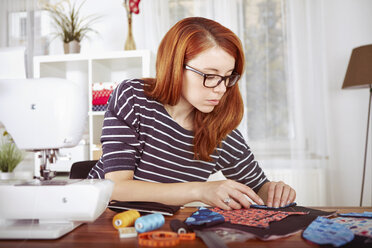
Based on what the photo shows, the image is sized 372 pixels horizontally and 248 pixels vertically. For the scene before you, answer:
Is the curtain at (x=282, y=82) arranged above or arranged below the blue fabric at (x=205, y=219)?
above

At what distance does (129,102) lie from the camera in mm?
1298

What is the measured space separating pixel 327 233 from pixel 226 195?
33 centimetres

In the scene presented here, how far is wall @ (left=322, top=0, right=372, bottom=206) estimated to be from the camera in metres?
2.76

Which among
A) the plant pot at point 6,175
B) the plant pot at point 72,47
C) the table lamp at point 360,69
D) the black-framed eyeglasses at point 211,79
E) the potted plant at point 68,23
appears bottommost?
the plant pot at point 6,175

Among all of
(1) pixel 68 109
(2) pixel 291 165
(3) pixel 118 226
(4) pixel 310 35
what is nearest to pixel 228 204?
(3) pixel 118 226

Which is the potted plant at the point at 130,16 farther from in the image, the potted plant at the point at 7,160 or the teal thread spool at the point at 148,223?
the teal thread spool at the point at 148,223

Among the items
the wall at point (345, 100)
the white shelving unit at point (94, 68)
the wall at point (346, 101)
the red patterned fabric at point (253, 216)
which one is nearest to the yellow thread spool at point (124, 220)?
the red patterned fabric at point (253, 216)

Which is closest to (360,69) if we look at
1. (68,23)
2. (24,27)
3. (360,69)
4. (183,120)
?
(360,69)

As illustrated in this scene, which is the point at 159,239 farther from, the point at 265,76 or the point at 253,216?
the point at 265,76

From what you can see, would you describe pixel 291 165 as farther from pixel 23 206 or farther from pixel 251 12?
pixel 23 206

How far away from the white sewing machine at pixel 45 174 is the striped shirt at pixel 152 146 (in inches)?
11.3

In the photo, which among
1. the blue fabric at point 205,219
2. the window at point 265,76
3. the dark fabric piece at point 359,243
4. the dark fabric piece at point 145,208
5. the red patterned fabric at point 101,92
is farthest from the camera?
the window at point 265,76

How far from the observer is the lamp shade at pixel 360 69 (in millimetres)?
2344

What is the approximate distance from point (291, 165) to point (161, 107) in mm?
1722
